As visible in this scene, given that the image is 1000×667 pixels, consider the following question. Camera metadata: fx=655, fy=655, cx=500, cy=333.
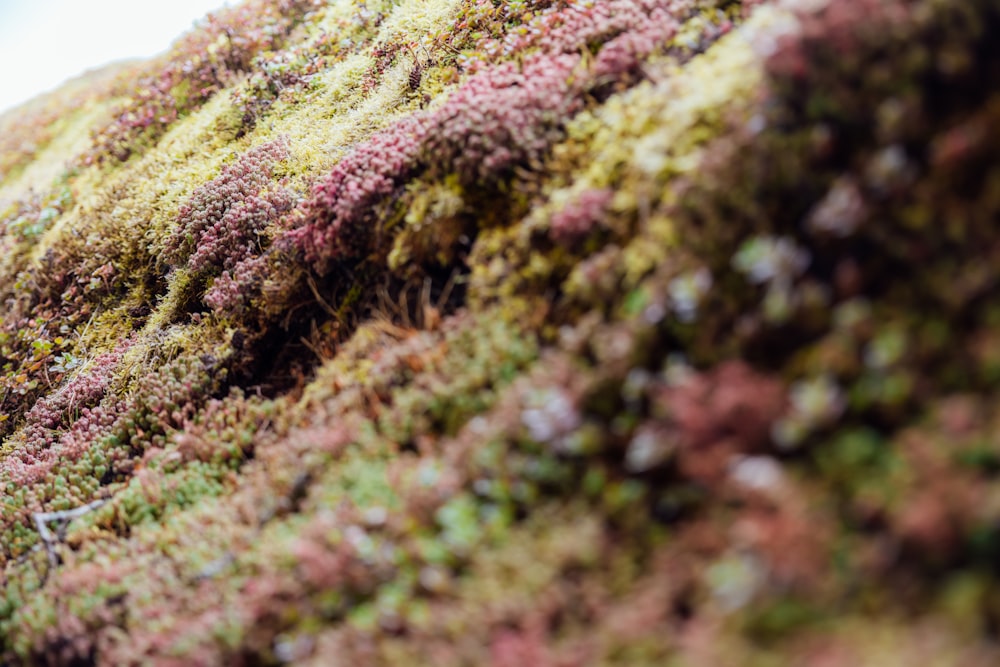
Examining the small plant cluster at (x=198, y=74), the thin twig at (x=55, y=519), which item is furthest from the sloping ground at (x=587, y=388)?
the small plant cluster at (x=198, y=74)

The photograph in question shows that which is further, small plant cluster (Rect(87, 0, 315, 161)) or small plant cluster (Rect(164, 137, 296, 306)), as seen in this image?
small plant cluster (Rect(87, 0, 315, 161))

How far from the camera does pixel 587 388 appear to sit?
135 inches

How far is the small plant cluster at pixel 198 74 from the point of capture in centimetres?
1209

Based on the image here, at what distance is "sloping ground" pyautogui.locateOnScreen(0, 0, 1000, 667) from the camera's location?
2.54m

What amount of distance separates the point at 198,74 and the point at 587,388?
12.2 meters

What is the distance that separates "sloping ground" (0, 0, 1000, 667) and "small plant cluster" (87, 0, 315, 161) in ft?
20.1

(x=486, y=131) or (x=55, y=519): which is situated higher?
(x=486, y=131)

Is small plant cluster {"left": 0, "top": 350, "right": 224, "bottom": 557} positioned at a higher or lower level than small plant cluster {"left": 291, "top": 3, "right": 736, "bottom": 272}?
lower

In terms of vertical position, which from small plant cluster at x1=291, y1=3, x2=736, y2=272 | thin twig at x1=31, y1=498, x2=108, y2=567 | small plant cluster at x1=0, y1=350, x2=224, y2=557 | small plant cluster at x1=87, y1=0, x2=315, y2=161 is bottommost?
thin twig at x1=31, y1=498, x2=108, y2=567

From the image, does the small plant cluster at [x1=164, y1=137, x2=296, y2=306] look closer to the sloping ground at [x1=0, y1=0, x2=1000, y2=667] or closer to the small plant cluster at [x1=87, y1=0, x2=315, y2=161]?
the sloping ground at [x1=0, y1=0, x2=1000, y2=667]

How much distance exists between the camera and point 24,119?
2189cm

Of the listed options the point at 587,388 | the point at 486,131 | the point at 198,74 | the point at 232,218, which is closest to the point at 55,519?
the point at 232,218

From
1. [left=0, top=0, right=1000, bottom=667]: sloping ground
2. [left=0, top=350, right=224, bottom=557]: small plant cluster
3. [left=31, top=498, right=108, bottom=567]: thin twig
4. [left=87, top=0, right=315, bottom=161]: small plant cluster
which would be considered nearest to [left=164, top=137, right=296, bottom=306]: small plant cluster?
[left=0, top=0, right=1000, bottom=667]: sloping ground

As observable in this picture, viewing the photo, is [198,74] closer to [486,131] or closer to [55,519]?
[55,519]
